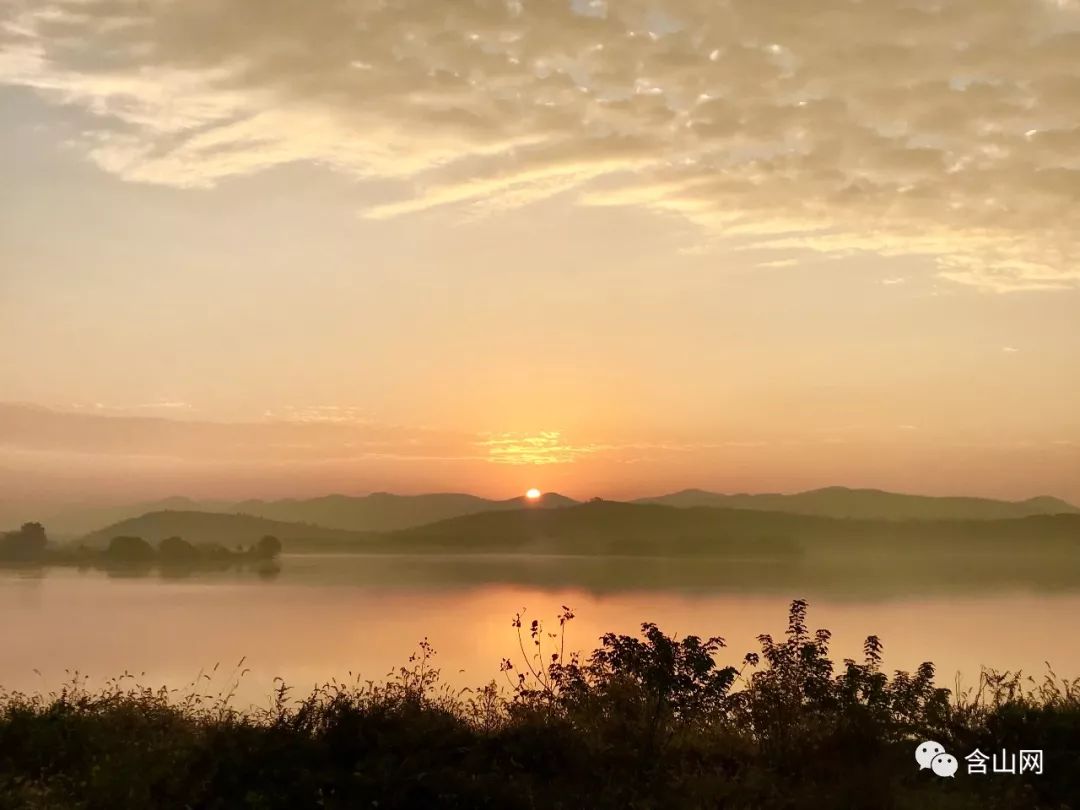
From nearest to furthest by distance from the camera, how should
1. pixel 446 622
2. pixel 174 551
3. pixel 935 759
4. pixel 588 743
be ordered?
pixel 588 743
pixel 935 759
pixel 446 622
pixel 174 551

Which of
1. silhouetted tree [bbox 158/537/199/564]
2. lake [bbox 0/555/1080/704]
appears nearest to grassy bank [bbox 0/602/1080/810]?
lake [bbox 0/555/1080/704]

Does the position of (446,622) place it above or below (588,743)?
below

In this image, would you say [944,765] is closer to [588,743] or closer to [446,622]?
[588,743]

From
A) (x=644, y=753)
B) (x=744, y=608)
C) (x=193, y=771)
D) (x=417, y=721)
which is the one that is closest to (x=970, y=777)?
(x=644, y=753)

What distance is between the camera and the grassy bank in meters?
6.87

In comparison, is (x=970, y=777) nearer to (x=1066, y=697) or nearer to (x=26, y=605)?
(x=1066, y=697)

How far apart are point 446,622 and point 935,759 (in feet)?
80.1

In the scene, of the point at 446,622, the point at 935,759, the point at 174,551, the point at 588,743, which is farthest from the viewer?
the point at 174,551

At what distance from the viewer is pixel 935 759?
788cm

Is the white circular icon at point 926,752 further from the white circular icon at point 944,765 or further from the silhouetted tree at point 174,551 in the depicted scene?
the silhouetted tree at point 174,551

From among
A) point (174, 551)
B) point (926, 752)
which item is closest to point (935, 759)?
point (926, 752)

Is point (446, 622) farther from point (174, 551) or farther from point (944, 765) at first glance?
point (174, 551)

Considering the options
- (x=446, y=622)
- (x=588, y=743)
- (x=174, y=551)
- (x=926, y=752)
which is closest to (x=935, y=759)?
(x=926, y=752)

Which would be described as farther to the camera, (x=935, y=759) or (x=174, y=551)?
(x=174, y=551)
